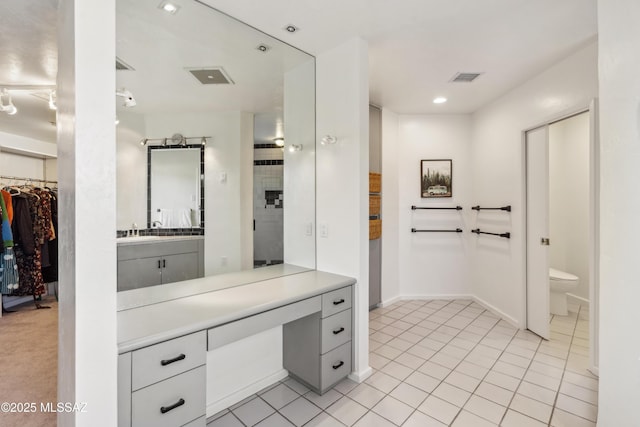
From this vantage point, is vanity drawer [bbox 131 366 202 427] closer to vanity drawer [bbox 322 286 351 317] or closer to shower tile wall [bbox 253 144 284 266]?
vanity drawer [bbox 322 286 351 317]

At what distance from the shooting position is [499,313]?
3.34m

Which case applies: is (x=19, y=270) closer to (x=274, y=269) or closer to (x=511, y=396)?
(x=274, y=269)

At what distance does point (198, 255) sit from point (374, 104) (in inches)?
107

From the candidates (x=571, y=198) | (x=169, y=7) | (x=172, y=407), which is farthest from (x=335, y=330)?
(x=571, y=198)

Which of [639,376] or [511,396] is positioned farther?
[511,396]

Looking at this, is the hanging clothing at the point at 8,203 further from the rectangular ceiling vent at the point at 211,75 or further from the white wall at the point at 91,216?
the white wall at the point at 91,216

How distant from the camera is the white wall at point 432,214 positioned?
3.89m

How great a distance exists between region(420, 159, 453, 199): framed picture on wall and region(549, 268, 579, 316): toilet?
1.48 meters

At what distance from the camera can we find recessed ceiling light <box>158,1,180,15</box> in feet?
5.49

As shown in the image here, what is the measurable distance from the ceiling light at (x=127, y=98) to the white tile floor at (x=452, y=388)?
190 centimetres

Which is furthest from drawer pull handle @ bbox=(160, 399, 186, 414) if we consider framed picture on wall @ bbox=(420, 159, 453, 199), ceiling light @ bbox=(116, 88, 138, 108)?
framed picture on wall @ bbox=(420, 159, 453, 199)

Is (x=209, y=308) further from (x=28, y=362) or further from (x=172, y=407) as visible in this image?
(x=28, y=362)

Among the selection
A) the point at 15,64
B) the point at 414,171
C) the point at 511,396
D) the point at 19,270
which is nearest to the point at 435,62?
the point at 414,171

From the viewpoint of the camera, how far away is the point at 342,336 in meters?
2.06
